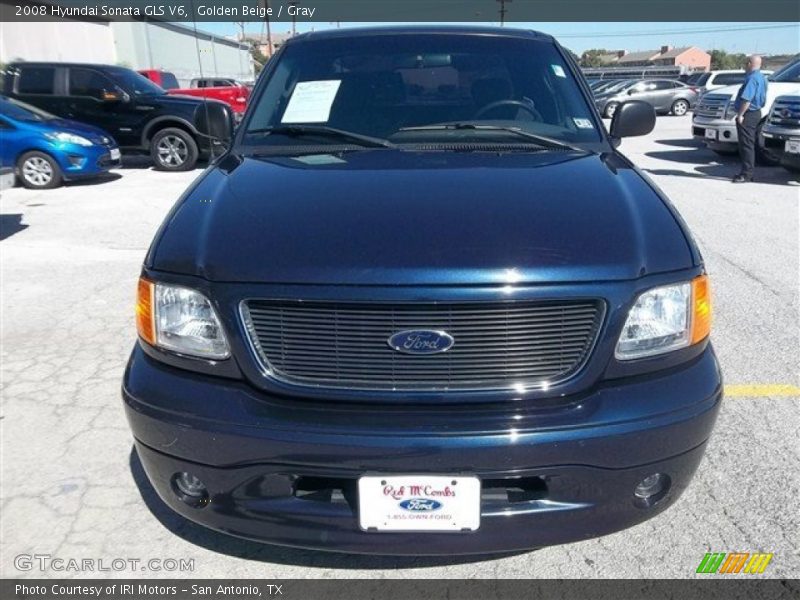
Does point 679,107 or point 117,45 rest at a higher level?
point 117,45

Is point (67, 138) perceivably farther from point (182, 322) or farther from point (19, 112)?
point (182, 322)

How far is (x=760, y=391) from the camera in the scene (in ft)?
11.8

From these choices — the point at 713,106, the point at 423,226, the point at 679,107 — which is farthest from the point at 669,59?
the point at 423,226

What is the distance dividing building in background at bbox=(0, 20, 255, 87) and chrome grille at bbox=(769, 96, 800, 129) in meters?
22.7

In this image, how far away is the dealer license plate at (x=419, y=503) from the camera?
1.94 m

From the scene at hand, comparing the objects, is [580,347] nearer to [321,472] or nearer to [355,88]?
[321,472]

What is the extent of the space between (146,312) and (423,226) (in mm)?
950

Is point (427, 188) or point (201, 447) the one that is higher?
point (427, 188)

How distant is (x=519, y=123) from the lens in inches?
125

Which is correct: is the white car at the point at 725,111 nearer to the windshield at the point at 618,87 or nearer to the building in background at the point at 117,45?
the windshield at the point at 618,87

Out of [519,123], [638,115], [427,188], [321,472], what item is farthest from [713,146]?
[321,472]

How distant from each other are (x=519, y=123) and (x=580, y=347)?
5.05 feet

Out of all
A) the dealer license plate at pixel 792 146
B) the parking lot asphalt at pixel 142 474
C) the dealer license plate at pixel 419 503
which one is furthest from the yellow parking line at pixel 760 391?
Answer: the dealer license plate at pixel 792 146

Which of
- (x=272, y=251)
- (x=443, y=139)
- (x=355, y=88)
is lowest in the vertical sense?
(x=272, y=251)
